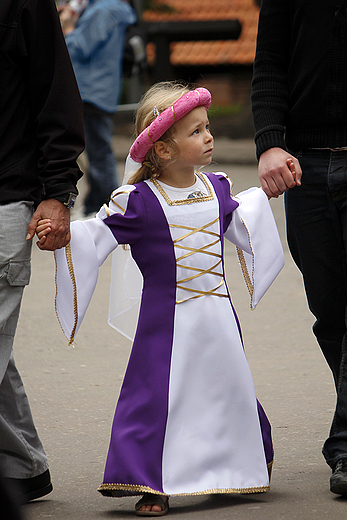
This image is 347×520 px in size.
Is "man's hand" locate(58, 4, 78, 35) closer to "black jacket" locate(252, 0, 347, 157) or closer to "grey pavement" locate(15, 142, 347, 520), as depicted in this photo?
"grey pavement" locate(15, 142, 347, 520)

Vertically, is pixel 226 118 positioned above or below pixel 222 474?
below

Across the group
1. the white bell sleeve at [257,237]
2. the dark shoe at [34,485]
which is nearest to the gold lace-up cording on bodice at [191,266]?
the white bell sleeve at [257,237]

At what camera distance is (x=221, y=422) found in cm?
305

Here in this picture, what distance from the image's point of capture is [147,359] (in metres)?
3.04

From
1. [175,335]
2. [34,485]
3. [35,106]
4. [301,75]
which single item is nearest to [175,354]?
[175,335]

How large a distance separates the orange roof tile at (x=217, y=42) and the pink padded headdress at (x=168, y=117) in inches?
670

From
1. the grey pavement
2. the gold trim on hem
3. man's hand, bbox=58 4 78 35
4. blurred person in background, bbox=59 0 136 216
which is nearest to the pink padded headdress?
the gold trim on hem

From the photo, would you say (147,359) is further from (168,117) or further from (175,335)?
(168,117)

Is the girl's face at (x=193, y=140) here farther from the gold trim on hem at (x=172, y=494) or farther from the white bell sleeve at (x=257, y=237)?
the gold trim on hem at (x=172, y=494)

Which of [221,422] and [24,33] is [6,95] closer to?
[24,33]

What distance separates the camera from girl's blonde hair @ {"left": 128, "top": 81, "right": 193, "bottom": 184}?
10.3ft

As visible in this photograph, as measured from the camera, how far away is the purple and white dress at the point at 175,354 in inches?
118

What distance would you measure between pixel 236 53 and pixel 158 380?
17.8 metres

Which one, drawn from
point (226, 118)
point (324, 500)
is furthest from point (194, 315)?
point (226, 118)
